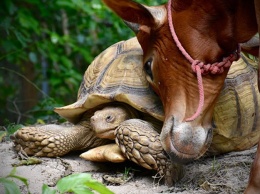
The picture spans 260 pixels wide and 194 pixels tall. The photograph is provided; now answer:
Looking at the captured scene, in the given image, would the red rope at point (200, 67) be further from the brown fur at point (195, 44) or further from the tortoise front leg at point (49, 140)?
the tortoise front leg at point (49, 140)

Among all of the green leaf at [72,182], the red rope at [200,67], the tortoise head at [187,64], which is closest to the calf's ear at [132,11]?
the tortoise head at [187,64]

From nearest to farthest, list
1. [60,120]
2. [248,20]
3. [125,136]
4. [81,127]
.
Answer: [248,20], [125,136], [81,127], [60,120]

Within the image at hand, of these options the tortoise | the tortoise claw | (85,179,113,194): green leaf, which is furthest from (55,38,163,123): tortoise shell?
(85,179,113,194): green leaf

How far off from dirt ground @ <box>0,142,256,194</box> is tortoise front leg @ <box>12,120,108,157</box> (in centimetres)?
6

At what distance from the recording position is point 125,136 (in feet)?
8.61

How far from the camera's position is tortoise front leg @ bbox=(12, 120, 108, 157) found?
2990 mm

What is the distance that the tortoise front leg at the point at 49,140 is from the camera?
299 centimetres

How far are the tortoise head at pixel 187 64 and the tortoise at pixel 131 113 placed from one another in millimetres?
191

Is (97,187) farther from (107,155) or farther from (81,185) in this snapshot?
(107,155)

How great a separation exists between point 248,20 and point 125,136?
2.72 feet

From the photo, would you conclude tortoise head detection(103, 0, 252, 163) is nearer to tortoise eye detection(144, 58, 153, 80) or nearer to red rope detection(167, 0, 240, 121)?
red rope detection(167, 0, 240, 121)

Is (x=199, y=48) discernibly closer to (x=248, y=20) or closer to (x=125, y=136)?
(x=248, y=20)

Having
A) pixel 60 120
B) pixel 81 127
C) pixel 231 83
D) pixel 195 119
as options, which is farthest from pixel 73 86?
pixel 195 119

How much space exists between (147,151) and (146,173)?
11.2 inches
